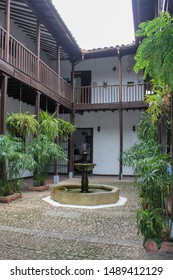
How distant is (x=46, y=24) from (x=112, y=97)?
580 cm

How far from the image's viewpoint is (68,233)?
4730 millimetres

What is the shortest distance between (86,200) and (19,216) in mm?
1964

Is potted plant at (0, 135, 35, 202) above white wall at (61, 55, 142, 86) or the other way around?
the other way around

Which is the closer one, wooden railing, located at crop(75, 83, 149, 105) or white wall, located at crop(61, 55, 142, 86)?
wooden railing, located at crop(75, 83, 149, 105)

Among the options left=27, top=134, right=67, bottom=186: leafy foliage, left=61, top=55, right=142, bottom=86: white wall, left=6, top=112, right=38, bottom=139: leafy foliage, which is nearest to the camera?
left=6, top=112, right=38, bottom=139: leafy foliage

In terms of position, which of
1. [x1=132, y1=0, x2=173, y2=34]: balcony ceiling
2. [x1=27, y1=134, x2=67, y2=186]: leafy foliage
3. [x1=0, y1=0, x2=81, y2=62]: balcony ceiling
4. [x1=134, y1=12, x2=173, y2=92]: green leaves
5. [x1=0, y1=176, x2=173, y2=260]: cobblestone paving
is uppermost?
[x1=132, y1=0, x2=173, y2=34]: balcony ceiling

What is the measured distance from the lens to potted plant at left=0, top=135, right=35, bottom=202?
7.12m

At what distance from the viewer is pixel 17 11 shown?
34.4 feet

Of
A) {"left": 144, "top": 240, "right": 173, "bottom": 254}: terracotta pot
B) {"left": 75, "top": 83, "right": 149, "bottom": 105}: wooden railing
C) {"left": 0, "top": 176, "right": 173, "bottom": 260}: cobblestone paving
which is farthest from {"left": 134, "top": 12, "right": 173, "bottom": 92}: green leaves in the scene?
{"left": 75, "top": 83, "right": 149, "bottom": 105}: wooden railing

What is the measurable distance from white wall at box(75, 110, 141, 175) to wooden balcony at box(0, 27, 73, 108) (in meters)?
3.27

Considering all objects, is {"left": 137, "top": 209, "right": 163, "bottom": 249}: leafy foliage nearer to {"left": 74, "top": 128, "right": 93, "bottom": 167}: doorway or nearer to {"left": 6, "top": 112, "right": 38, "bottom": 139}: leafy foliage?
{"left": 6, "top": 112, "right": 38, "bottom": 139}: leafy foliage

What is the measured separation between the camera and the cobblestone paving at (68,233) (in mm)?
3703

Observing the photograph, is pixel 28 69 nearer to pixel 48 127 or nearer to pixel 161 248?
pixel 48 127

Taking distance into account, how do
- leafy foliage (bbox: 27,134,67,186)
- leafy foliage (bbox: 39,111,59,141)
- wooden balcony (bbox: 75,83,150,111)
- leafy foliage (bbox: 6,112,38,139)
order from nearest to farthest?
leafy foliage (bbox: 6,112,38,139) < leafy foliage (bbox: 27,134,67,186) < leafy foliage (bbox: 39,111,59,141) < wooden balcony (bbox: 75,83,150,111)
